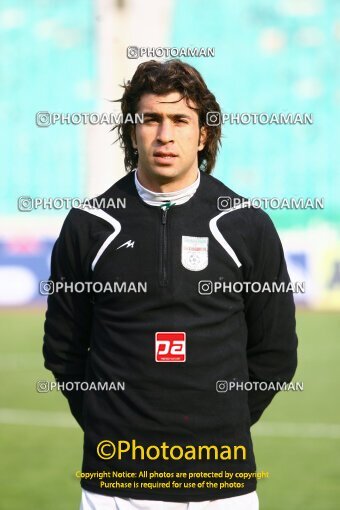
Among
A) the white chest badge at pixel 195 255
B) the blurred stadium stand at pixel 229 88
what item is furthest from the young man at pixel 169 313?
the blurred stadium stand at pixel 229 88

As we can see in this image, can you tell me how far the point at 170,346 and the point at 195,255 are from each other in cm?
24

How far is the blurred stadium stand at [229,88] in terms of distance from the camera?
1827 cm

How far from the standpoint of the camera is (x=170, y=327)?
8.16 ft

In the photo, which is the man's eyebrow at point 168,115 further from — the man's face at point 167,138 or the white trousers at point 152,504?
the white trousers at point 152,504

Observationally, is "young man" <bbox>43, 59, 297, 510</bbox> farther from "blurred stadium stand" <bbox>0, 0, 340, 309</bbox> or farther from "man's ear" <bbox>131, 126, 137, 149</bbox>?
"blurred stadium stand" <bbox>0, 0, 340, 309</bbox>

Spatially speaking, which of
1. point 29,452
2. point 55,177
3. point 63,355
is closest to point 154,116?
point 63,355

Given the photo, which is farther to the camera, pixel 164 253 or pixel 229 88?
pixel 229 88

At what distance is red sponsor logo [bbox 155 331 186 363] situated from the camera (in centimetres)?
246

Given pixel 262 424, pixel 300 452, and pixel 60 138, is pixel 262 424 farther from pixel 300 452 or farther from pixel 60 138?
pixel 60 138

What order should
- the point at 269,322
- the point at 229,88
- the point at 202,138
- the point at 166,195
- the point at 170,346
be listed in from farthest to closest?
1. the point at 229,88
2. the point at 202,138
3. the point at 269,322
4. the point at 166,195
5. the point at 170,346

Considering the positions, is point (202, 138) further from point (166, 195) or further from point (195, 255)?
point (195, 255)

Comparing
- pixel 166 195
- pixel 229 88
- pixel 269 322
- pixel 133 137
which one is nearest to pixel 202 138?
pixel 133 137

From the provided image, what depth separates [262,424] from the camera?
22.8ft

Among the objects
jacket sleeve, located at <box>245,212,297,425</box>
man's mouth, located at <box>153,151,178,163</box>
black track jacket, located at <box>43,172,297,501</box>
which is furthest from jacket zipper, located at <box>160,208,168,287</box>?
jacket sleeve, located at <box>245,212,297,425</box>
